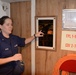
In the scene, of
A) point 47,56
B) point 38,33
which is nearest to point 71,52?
point 47,56

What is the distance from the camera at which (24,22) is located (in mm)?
2375

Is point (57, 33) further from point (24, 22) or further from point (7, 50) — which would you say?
point (7, 50)

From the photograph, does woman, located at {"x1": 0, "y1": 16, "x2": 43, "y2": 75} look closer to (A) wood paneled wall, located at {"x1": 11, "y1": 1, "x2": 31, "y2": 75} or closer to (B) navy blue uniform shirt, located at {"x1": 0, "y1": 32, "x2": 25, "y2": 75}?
(B) navy blue uniform shirt, located at {"x1": 0, "y1": 32, "x2": 25, "y2": 75}

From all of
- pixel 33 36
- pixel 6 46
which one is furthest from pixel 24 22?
pixel 6 46

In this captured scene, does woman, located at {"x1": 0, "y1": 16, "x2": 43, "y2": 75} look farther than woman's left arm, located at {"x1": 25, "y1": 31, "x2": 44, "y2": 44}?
No

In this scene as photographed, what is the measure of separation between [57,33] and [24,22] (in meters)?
0.60

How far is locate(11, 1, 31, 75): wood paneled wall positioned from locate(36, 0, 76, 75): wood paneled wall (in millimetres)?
189

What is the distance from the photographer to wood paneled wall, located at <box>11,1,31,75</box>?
7.69 feet

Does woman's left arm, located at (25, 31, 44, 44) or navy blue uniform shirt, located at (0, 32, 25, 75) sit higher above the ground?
woman's left arm, located at (25, 31, 44, 44)

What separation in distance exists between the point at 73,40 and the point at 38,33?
0.52 m

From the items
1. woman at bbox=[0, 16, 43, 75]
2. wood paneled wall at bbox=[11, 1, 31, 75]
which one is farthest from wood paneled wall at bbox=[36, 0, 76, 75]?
woman at bbox=[0, 16, 43, 75]

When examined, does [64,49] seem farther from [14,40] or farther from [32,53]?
[14,40]

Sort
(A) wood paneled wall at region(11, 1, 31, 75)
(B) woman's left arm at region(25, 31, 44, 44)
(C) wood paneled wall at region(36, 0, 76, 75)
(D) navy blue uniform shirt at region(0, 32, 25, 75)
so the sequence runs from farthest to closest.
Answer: (A) wood paneled wall at region(11, 1, 31, 75), (B) woman's left arm at region(25, 31, 44, 44), (C) wood paneled wall at region(36, 0, 76, 75), (D) navy blue uniform shirt at region(0, 32, 25, 75)

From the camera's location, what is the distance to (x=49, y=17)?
2.11 meters
